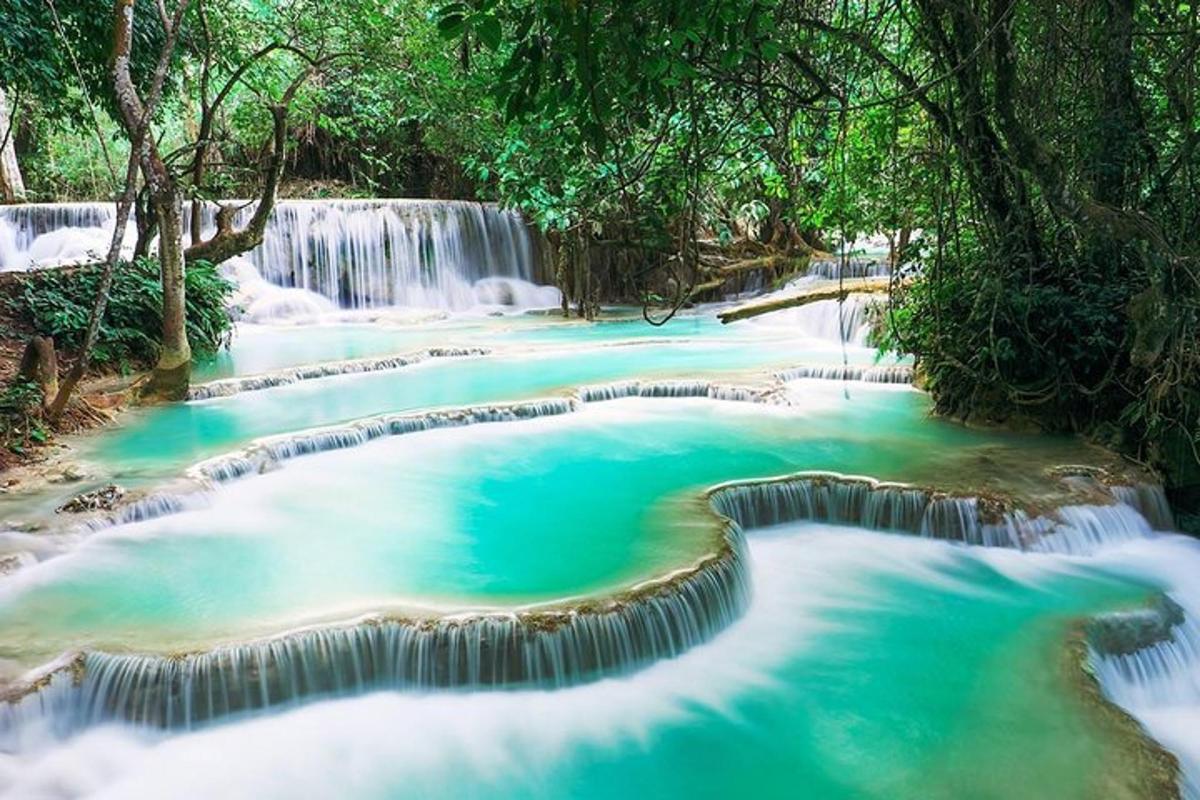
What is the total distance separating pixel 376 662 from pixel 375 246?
13.6 meters

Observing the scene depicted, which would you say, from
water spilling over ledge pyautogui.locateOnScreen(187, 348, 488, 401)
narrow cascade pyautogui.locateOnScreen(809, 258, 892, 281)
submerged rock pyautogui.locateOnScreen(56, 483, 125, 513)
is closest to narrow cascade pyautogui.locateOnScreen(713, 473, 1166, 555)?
submerged rock pyautogui.locateOnScreen(56, 483, 125, 513)

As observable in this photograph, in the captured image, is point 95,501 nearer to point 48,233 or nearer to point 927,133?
point 927,133

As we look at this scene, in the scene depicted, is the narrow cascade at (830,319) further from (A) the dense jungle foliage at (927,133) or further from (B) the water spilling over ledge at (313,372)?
(B) the water spilling over ledge at (313,372)

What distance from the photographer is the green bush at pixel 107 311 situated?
881cm

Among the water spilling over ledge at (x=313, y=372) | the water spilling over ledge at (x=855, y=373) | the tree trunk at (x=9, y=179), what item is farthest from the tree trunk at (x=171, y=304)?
the tree trunk at (x=9, y=179)

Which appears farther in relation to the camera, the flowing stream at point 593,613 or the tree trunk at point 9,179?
the tree trunk at point 9,179

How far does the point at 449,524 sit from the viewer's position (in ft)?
17.5

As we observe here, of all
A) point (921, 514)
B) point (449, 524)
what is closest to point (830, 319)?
point (921, 514)

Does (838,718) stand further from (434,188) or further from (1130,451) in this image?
(434,188)

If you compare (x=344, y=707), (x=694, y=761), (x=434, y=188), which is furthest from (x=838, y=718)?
(x=434, y=188)

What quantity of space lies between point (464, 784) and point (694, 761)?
914 mm

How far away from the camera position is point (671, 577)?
13.5 ft

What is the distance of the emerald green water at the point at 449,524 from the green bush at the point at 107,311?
12.9 feet

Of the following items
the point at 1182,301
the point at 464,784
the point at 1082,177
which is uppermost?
the point at 1082,177
